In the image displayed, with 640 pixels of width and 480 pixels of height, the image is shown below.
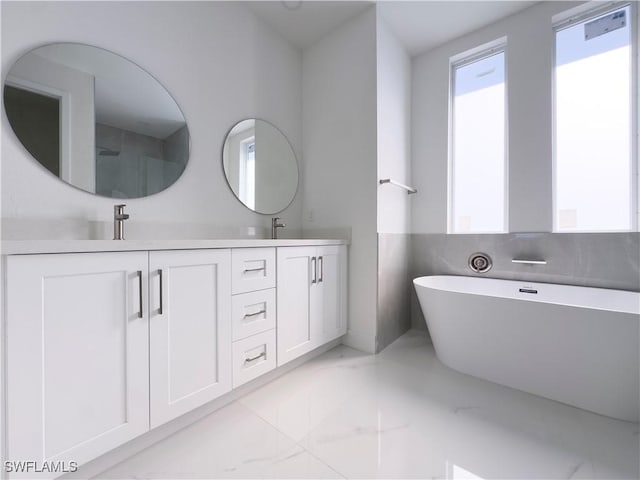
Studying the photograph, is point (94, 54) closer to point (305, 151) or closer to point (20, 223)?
point (20, 223)

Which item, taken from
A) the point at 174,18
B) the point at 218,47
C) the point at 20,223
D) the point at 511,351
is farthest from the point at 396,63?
the point at 20,223

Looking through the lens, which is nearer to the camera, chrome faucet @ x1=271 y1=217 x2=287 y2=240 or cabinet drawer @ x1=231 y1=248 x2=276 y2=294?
cabinet drawer @ x1=231 y1=248 x2=276 y2=294

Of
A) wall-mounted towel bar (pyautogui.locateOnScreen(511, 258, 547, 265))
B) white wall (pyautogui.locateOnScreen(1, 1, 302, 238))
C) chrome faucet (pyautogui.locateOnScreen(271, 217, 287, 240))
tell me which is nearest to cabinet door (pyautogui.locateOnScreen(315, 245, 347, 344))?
chrome faucet (pyautogui.locateOnScreen(271, 217, 287, 240))

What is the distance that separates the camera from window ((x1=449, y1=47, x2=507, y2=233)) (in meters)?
2.16

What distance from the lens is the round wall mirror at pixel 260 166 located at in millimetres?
1871

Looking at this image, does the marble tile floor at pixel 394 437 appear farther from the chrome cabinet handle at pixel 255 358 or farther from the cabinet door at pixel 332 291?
the cabinet door at pixel 332 291

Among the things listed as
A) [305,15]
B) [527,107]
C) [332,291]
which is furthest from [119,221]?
[527,107]

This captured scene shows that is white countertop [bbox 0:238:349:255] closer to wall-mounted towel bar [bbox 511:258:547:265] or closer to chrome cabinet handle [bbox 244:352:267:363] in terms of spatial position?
chrome cabinet handle [bbox 244:352:267:363]

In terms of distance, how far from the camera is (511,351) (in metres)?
1.46

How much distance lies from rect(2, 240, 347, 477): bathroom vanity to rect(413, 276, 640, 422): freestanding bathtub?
3.67 feet

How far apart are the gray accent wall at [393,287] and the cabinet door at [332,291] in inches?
10.5

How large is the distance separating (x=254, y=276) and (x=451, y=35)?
2539 mm

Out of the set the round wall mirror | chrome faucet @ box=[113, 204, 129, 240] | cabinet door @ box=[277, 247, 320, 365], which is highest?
the round wall mirror

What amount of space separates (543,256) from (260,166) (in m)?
2.18
